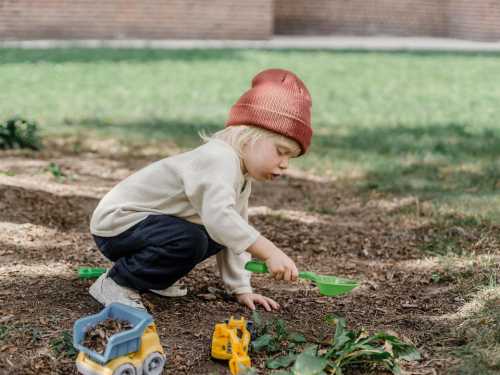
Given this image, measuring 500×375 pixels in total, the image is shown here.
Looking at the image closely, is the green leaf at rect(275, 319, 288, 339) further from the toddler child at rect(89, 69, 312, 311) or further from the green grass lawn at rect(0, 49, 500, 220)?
the green grass lawn at rect(0, 49, 500, 220)

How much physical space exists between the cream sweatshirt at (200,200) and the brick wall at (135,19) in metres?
12.5

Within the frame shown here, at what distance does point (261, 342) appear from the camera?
2.64m

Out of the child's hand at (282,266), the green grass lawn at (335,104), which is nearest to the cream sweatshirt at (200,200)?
the child's hand at (282,266)

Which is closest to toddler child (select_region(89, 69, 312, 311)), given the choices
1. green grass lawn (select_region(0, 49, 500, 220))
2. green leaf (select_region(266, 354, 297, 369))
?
green leaf (select_region(266, 354, 297, 369))

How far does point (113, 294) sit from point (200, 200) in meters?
0.54

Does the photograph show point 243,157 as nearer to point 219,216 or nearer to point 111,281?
point 219,216

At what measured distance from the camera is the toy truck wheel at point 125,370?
2.29 meters

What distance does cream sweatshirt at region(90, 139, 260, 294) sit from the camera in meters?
2.70

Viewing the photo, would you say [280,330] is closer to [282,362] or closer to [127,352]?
[282,362]

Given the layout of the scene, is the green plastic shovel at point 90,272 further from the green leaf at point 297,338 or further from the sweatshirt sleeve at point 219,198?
the green leaf at point 297,338

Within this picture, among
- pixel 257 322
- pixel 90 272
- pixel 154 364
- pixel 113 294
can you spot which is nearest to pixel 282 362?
pixel 257 322

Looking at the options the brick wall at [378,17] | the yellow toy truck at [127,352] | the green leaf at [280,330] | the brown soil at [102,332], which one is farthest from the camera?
the brick wall at [378,17]

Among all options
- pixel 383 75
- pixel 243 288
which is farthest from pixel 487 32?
pixel 243 288

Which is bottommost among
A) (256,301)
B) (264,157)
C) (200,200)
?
(256,301)
